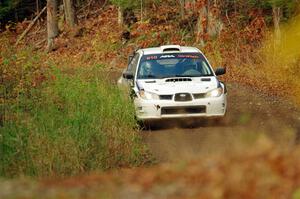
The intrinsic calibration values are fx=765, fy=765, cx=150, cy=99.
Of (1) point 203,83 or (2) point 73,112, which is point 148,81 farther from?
(2) point 73,112

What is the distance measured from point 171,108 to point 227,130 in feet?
3.73

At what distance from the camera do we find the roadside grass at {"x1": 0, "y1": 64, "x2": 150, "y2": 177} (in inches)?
393

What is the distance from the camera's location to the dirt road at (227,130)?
40.1 feet

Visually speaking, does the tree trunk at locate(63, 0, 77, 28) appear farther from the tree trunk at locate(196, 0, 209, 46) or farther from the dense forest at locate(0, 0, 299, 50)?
the tree trunk at locate(196, 0, 209, 46)

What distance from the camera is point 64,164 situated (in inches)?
397

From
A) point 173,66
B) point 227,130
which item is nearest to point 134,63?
point 173,66

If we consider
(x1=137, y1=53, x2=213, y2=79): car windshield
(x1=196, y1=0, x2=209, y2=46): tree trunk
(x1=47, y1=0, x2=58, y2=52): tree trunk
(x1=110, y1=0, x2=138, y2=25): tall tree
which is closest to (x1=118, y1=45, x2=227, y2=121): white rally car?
(x1=137, y1=53, x2=213, y2=79): car windshield

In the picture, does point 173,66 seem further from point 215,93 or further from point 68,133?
point 68,133

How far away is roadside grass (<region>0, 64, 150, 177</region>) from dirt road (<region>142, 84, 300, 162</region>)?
23.5 inches

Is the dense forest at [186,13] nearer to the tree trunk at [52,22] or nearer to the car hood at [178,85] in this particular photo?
the tree trunk at [52,22]

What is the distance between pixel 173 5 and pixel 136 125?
22.9 meters

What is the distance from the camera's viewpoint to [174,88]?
14664mm

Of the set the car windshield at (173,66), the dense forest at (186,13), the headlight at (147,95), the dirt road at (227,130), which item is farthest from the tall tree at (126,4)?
the headlight at (147,95)

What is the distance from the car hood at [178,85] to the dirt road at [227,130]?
0.75 meters
